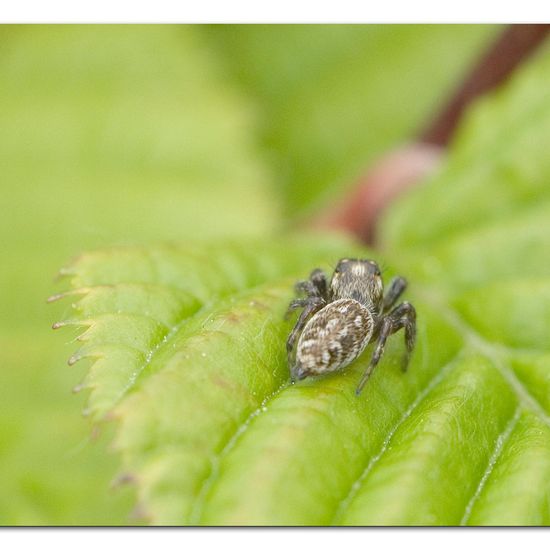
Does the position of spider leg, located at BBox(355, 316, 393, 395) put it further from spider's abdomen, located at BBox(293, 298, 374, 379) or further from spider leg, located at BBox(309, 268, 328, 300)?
spider leg, located at BBox(309, 268, 328, 300)

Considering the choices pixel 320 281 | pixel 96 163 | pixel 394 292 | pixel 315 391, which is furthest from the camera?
pixel 96 163

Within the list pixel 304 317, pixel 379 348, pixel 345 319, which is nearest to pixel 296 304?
pixel 304 317

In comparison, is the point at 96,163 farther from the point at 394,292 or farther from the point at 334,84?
the point at 394,292

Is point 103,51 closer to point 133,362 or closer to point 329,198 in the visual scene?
point 329,198

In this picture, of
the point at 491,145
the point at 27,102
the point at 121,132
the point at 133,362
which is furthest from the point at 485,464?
the point at 27,102

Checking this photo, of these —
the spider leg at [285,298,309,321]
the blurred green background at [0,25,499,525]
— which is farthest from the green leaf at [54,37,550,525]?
the blurred green background at [0,25,499,525]
